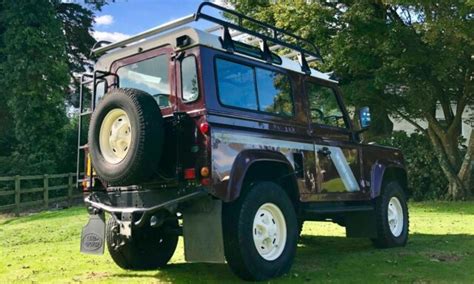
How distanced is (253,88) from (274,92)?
38 centimetres

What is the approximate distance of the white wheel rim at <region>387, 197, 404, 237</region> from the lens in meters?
7.75

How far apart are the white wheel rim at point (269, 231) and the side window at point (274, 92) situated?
43.8 inches

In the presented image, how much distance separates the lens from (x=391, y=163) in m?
7.81

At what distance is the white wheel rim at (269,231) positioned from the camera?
17.2ft

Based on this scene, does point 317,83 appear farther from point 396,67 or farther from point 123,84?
point 396,67

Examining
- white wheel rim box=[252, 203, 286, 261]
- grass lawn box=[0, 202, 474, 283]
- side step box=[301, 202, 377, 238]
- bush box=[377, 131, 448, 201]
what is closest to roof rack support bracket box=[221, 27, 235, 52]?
white wheel rim box=[252, 203, 286, 261]

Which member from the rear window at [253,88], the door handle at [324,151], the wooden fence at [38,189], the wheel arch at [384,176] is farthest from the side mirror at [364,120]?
the wooden fence at [38,189]

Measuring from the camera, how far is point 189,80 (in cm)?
519

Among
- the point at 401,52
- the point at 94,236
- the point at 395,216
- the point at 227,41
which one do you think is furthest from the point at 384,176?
the point at 401,52

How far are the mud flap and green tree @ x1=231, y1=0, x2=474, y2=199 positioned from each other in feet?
32.6

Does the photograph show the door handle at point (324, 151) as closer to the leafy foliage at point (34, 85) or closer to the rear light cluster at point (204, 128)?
the rear light cluster at point (204, 128)

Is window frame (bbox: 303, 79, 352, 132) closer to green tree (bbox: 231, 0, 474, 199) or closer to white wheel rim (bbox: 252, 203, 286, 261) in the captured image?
white wheel rim (bbox: 252, 203, 286, 261)

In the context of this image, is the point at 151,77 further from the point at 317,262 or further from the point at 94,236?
the point at 317,262

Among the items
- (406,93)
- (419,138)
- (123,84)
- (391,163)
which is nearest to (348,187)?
(391,163)
